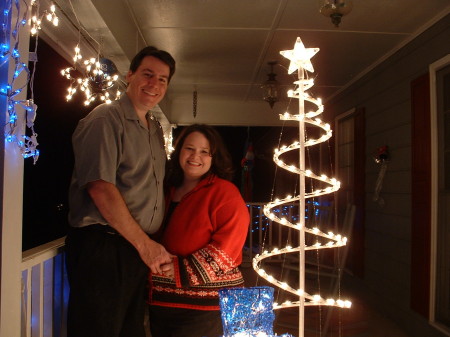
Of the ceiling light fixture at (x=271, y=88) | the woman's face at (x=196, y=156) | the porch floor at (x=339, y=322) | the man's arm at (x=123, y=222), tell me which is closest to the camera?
the man's arm at (x=123, y=222)

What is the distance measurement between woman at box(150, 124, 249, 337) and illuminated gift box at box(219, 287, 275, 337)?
38 centimetres

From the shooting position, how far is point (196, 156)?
168 cm

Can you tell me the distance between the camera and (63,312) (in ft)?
5.85

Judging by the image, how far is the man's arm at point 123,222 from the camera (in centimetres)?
142

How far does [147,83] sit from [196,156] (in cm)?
37

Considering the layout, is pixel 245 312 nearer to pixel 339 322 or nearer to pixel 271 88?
pixel 339 322

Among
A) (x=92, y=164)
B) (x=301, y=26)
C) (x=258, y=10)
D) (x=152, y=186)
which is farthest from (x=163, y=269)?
(x=301, y=26)

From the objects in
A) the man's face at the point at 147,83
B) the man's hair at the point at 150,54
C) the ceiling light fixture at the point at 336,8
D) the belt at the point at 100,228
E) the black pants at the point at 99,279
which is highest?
the ceiling light fixture at the point at 336,8

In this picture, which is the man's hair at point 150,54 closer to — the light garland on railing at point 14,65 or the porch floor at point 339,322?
the light garland on railing at point 14,65

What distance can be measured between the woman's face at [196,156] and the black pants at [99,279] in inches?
15.9

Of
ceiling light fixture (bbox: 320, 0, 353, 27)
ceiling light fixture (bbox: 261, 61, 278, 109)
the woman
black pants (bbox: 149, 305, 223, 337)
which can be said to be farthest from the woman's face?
ceiling light fixture (bbox: 261, 61, 278, 109)

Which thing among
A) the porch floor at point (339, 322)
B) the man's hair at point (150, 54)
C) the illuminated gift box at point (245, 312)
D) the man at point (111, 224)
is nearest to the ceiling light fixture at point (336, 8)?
the man's hair at point (150, 54)

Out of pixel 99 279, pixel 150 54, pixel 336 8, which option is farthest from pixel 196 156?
pixel 336 8

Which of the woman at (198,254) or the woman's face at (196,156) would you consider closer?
the woman at (198,254)
